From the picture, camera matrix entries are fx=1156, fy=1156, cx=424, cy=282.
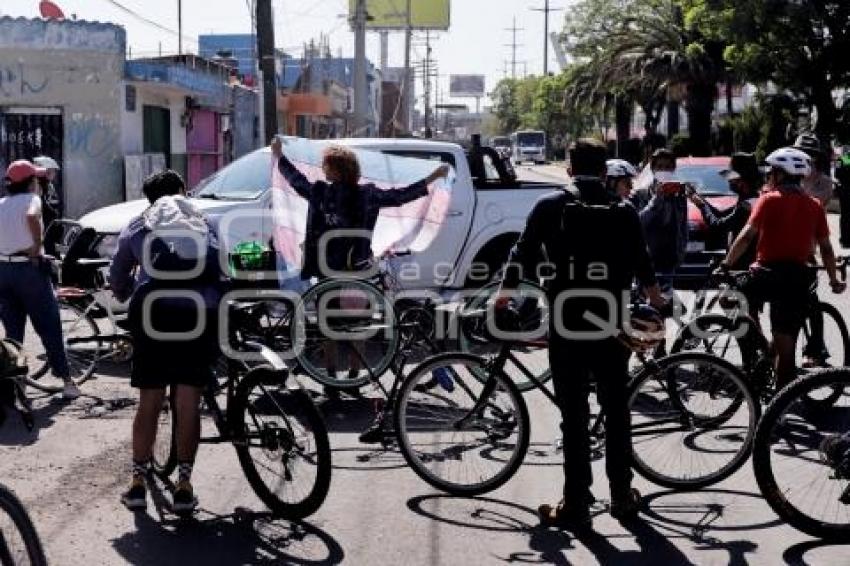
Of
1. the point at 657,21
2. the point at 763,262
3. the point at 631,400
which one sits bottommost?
the point at 631,400

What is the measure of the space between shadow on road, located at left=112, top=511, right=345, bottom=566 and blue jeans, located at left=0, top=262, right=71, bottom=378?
2.92 meters

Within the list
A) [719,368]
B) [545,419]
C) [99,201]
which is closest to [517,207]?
[545,419]

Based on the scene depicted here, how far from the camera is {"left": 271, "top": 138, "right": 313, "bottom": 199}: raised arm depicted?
8469 millimetres

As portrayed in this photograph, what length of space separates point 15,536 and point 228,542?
5.16ft

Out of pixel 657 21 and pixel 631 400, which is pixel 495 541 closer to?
pixel 631 400

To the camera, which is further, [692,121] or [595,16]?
[595,16]

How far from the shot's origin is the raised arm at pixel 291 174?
8.47m

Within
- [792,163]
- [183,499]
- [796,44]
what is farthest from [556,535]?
[796,44]

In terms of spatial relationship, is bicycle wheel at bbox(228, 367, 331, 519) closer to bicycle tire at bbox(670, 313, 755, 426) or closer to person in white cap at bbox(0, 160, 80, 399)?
bicycle tire at bbox(670, 313, 755, 426)

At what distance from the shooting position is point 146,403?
588cm

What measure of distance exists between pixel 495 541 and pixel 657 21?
42.3 m

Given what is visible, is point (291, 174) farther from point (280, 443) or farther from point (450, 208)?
Answer: point (450, 208)

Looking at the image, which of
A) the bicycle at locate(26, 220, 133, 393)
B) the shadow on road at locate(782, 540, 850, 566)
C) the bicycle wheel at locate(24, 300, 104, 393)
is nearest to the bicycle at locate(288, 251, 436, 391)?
the bicycle at locate(26, 220, 133, 393)

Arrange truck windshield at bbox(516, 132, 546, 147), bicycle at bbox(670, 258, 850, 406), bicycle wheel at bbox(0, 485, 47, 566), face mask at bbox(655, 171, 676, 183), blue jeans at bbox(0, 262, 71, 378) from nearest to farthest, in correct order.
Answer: bicycle wheel at bbox(0, 485, 47, 566)
bicycle at bbox(670, 258, 850, 406)
blue jeans at bbox(0, 262, 71, 378)
face mask at bbox(655, 171, 676, 183)
truck windshield at bbox(516, 132, 546, 147)
